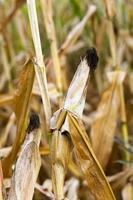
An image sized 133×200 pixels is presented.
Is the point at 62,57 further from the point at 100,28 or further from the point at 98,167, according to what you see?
the point at 98,167

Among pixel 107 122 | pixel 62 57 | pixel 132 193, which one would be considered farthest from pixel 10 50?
pixel 132 193

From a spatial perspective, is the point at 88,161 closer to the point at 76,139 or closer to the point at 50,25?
the point at 76,139

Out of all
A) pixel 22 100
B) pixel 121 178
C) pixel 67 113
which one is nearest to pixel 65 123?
pixel 67 113

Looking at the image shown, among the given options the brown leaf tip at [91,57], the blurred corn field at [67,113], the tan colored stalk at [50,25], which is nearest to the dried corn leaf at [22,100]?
the blurred corn field at [67,113]

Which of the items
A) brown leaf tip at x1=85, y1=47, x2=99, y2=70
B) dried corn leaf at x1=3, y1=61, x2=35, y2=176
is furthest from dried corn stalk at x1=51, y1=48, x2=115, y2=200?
dried corn leaf at x1=3, y1=61, x2=35, y2=176

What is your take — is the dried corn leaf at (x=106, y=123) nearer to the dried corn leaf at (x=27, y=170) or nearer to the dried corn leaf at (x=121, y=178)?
the dried corn leaf at (x=121, y=178)

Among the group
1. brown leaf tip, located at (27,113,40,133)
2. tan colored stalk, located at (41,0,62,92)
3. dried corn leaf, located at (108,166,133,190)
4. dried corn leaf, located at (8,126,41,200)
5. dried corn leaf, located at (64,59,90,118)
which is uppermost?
tan colored stalk, located at (41,0,62,92)

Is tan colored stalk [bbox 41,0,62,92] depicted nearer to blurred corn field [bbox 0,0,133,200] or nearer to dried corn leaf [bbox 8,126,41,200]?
blurred corn field [bbox 0,0,133,200]
